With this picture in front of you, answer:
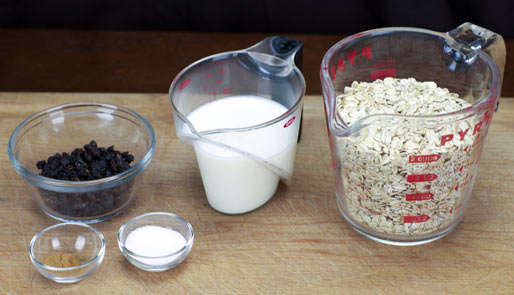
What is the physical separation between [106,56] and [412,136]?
134 cm

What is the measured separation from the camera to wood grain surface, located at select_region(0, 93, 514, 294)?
3.36 feet

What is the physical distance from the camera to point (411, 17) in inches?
77.6

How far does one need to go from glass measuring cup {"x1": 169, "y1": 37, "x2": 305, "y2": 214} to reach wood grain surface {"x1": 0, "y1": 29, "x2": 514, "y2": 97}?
78cm

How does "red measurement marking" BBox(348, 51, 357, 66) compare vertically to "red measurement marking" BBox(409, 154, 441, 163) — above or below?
above

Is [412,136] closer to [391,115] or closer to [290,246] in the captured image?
[391,115]

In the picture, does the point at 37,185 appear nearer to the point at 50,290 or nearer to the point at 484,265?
the point at 50,290

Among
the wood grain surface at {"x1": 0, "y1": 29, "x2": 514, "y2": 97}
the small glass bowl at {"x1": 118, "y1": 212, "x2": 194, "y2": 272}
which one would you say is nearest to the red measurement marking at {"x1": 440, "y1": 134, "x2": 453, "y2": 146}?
the small glass bowl at {"x1": 118, "y1": 212, "x2": 194, "y2": 272}

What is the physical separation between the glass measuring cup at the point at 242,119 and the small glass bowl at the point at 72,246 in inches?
8.8

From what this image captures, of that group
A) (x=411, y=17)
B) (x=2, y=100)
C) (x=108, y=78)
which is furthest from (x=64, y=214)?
(x=411, y=17)

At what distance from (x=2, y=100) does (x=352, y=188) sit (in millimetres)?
859

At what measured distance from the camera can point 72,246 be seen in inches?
43.5

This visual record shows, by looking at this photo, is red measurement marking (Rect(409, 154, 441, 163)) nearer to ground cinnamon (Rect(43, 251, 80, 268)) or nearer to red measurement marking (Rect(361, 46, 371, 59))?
red measurement marking (Rect(361, 46, 371, 59))

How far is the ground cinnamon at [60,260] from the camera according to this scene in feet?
3.40

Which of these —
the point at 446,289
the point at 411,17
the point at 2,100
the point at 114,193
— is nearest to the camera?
the point at 446,289
